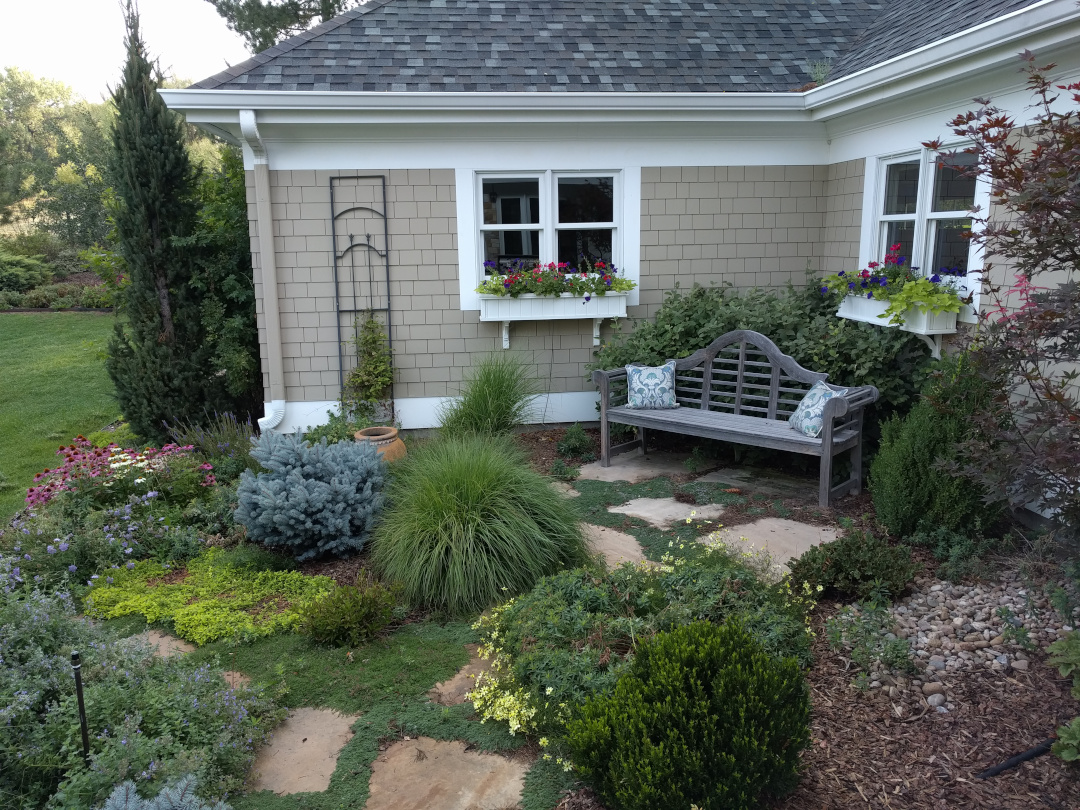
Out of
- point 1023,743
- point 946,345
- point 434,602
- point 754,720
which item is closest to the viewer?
point 754,720

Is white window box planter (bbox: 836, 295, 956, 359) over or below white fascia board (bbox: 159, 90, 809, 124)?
below

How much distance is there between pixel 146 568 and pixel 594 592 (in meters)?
2.92

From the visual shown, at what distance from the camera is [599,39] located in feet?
25.6

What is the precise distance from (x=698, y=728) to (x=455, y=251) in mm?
5682

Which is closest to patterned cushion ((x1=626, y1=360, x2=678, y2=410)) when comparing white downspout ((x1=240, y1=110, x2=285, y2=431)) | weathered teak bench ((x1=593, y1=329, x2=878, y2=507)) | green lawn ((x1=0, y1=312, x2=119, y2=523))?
weathered teak bench ((x1=593, y1=329, x2=878, y2=507))

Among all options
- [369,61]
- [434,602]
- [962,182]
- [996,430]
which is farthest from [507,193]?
[996,430]

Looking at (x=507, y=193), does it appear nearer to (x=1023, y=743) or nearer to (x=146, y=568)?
(x=146, y=568)

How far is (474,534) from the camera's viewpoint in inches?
165

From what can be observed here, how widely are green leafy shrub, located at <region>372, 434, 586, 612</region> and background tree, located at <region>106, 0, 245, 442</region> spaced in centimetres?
417

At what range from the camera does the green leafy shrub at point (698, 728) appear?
2.31 metres

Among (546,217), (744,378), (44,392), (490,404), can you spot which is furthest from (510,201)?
(44,392)

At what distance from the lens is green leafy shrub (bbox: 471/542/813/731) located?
3.00 meters

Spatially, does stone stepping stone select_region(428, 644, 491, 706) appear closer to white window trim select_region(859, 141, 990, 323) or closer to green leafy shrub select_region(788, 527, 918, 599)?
green leafy shrub select_region(788, 527, 918, 599)

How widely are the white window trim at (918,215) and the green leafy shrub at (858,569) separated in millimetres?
1890
